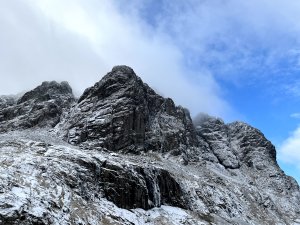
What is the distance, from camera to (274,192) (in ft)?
332

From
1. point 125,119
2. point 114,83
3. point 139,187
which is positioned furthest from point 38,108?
point 139,187

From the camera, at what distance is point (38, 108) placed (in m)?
96.9

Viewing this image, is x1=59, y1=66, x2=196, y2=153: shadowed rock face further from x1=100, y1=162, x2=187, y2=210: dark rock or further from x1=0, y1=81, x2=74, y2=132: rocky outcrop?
x1=100, y1=162, x2=187, y2=210: dark rock

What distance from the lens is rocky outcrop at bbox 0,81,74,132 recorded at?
92062 millimetres

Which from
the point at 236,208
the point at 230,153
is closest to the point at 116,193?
the point at 236,208

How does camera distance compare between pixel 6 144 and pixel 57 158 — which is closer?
pixel 57 158

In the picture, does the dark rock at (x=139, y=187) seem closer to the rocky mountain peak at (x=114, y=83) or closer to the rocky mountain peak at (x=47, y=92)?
the rocky mountain peak at (x=114, y=83)

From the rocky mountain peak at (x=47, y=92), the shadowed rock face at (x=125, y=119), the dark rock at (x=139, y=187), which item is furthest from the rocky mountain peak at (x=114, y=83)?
the dark rock at (x=139, y=187)

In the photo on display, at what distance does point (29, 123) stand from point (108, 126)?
19752 millimetres

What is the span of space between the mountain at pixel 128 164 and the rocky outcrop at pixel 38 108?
281mm

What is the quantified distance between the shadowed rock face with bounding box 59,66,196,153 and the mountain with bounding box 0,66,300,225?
281 mm

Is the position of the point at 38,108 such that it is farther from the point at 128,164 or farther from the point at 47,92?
the point at 128,164

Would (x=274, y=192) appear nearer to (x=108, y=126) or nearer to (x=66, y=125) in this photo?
(x=108, y=126)

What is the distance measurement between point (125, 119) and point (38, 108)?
23.9 m
